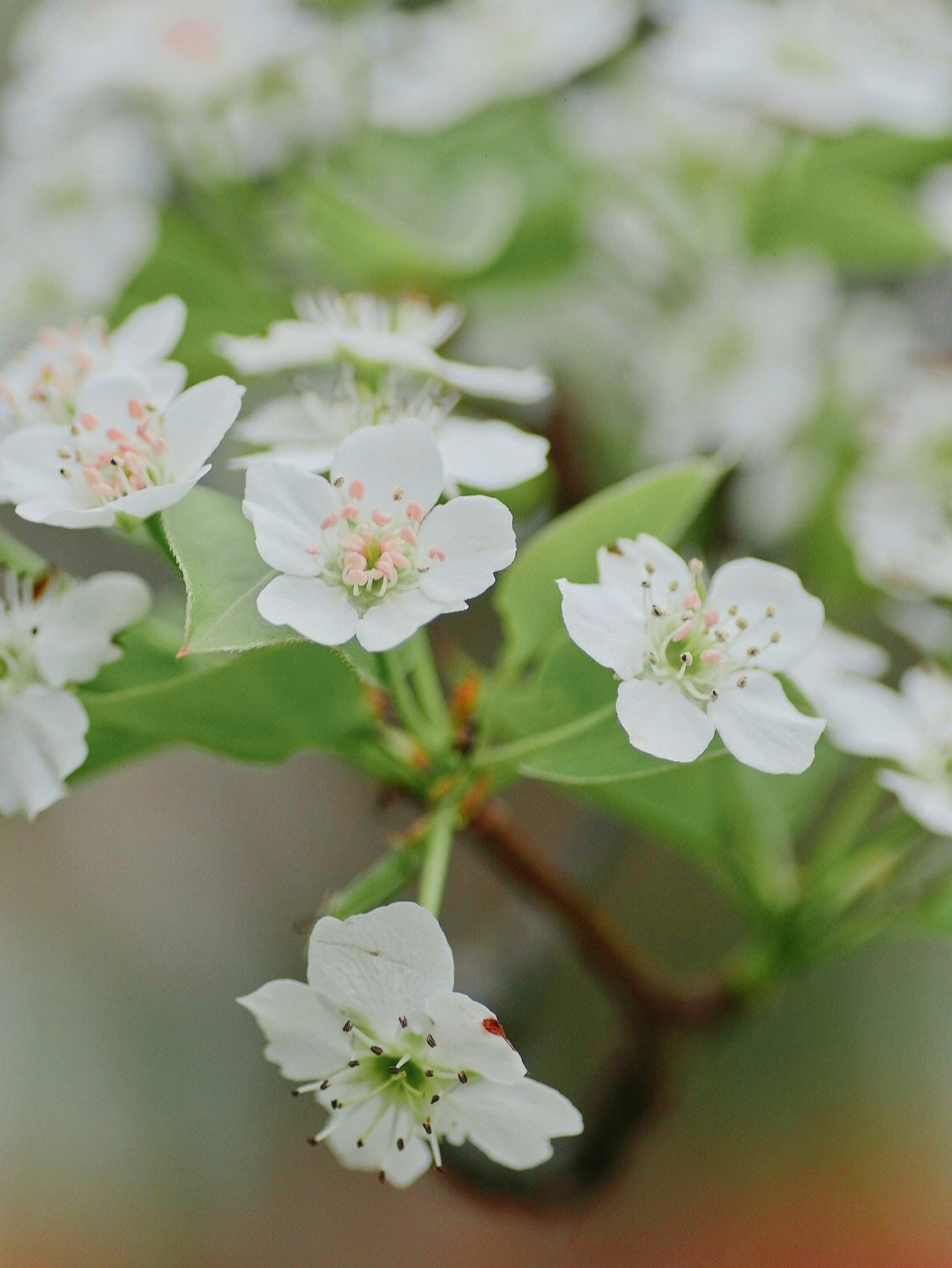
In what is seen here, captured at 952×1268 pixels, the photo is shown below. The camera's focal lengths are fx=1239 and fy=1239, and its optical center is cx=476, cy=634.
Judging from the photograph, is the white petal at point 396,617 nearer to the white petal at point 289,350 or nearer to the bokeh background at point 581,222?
the white petal at point 289,350

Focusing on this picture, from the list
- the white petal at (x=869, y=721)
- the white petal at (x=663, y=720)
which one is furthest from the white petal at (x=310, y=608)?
the white petal at (x=869, y=721)

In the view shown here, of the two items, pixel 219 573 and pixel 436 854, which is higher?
pixel 219 573

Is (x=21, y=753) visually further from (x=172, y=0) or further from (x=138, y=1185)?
(x=138, y=1185)

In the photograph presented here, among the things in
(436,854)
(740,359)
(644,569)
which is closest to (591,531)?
(644,569)

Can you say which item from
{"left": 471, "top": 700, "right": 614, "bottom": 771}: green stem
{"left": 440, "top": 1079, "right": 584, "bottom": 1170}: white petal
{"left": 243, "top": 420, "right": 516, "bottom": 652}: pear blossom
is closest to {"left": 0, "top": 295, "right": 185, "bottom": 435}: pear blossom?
{"left": 243, "top": 420, "right": 516, "bottom": 652}: pear blossom

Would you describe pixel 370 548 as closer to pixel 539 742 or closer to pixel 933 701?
pixel 539 742

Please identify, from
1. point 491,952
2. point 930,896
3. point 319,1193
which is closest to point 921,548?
point 930,896
